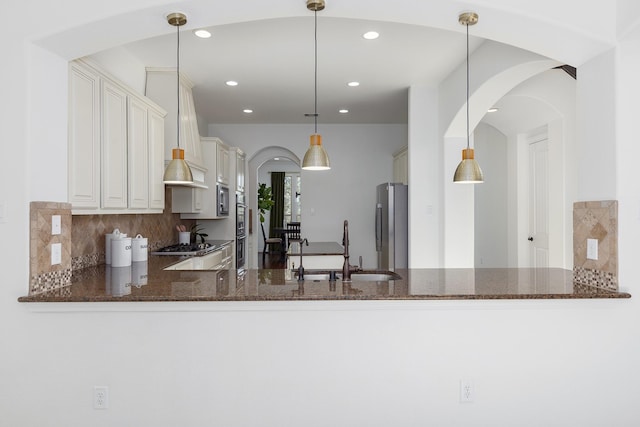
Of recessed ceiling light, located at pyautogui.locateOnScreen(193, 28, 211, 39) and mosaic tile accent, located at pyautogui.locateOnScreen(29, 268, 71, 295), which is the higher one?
recessed ceiling light, located at pyautogui.locateOnScreen(193, 28, 211, 39)

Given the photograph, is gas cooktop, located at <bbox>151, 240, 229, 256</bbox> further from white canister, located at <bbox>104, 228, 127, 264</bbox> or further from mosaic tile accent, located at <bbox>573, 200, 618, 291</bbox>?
mosaic tile accent, located at <bbox>573, 200, 618, 291</bbox>

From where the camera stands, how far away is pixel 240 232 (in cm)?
673

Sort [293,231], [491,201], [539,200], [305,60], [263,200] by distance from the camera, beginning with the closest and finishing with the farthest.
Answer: [305,60] → [539,200] → [491,201] → [263,200] → [293,231]

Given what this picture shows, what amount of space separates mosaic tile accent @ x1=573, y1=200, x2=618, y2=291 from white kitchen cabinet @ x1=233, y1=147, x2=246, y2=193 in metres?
4.93

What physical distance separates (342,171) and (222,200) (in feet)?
7.38

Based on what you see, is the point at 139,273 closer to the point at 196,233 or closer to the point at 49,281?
the point at 49,281

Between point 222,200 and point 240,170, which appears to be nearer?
point 222,200

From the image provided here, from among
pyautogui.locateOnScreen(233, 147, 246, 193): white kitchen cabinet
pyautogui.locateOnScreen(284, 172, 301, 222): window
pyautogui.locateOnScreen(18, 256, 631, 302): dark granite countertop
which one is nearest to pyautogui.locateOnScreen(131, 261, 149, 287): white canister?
pyautogui.locateOnScreen(18, 256, 631, 302): dark granite countertop

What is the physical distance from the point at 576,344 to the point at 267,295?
162 centimetres

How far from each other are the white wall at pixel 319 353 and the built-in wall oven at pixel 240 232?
4187 millimetres

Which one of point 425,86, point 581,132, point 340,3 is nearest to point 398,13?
point 340,3

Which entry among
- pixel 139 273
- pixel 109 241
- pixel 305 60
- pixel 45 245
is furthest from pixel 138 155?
pixel 305 60

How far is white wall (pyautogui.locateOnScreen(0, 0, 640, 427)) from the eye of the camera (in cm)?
219

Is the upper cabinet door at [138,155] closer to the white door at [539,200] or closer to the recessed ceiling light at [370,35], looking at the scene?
the recessed ceiling light at [370,35]
